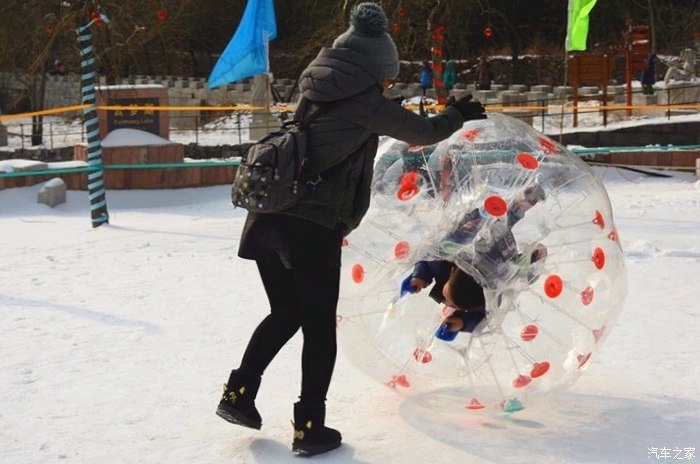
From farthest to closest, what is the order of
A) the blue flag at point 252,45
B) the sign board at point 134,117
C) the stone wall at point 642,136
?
the stone wall at point 642,136
the sign board at point 134,117
the blue flag at point 252,45

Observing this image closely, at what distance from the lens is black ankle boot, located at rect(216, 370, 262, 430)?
4.54 meters

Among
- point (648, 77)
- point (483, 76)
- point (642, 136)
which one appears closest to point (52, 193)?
point (642, 136)

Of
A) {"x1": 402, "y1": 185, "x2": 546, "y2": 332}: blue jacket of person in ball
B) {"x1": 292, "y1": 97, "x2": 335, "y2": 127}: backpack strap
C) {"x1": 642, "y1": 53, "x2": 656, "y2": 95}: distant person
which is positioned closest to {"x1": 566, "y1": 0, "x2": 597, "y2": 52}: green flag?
{"x1": 402, "y1": 185, "x2": 546, "y2": 332}: blue jacket of person in ball

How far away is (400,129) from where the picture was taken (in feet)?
14.4

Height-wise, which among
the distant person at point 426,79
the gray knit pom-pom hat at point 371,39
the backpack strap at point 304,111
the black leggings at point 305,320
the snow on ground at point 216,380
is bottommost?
the snow on ground at point 216,380

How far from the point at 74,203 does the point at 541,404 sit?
10.3 m

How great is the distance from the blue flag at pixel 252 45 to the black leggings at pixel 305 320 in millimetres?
11093

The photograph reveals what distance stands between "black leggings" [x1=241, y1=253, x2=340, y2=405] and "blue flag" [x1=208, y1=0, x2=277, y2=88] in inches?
437

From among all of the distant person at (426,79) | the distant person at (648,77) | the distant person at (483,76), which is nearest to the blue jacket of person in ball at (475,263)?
the distant person at (648,77)

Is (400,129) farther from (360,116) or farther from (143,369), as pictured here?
(143,369)

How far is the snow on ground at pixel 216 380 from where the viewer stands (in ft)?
14.9

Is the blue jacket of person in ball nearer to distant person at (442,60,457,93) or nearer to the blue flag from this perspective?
the blue flag

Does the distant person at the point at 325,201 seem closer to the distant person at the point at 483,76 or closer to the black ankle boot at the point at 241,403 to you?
the black ankle boot at the point at 241,403

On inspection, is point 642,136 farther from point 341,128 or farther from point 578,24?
point 341,128
